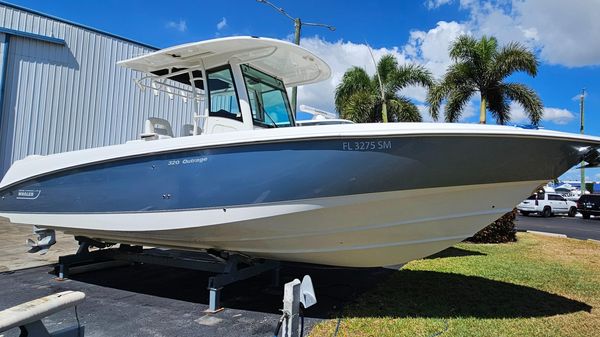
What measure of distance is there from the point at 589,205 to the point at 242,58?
25.9 metres

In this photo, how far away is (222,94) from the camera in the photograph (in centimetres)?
452

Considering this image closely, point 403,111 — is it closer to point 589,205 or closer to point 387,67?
point 387,67

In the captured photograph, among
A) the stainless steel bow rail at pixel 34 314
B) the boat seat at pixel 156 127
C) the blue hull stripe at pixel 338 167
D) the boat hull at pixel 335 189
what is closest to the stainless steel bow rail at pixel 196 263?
the boat hull at pixel 335 189

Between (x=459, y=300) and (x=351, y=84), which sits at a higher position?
(x=351, y=84)

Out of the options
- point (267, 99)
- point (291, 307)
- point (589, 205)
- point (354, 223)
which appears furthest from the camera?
point (589, 205)

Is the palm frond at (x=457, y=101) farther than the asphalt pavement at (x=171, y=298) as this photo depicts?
Yes

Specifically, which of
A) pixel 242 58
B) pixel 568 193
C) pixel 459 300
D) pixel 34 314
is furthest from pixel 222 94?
pixel 568 193

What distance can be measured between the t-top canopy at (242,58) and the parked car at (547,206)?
2253 centimetres

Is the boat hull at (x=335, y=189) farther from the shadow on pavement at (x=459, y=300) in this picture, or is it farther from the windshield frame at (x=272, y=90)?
the windshield frame at (x=272, y=90)

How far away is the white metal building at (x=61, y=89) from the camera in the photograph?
1073 cm

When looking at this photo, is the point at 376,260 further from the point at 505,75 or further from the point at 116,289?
the point at 505,75

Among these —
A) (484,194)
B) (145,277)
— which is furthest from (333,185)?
(145,277)

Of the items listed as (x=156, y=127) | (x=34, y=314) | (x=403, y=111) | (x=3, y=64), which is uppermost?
(x=403, y=111)

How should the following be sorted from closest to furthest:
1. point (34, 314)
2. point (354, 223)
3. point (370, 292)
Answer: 1. point (34, 314)
2. point (354, 223)
3. point (370, 292)
